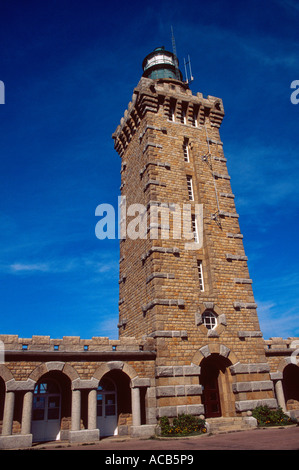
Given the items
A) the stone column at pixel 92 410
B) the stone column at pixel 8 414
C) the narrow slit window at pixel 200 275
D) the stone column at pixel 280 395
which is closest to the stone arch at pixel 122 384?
the stone column at pixel 92 410

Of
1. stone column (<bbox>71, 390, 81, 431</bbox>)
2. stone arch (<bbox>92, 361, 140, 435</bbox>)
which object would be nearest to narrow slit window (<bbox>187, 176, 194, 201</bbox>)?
stone arch (<bbox>92, 361, 140, 435</bbox>)

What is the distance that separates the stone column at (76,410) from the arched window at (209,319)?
22.4 feet

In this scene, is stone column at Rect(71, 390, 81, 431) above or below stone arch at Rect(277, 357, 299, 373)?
below

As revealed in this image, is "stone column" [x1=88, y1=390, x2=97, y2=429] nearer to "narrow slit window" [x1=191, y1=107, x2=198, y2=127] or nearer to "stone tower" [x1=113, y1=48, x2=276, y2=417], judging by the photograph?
"stone tower" [x1=113, y1=48, x2=276, y2=417]

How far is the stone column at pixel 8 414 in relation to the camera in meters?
12.0

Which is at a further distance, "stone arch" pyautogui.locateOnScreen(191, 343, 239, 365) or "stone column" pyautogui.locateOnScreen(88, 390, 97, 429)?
"stone arch" pyautogui.locateOnScreen(191, 343, 239, 365)

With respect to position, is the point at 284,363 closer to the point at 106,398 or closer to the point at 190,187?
the point at 106,398

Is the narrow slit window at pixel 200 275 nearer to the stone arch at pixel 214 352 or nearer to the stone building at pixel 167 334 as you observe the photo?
the stone building at pixel 167 334

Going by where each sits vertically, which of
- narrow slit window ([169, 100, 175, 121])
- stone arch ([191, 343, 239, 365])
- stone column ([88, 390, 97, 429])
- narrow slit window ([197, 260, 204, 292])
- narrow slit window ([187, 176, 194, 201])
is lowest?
stone column ([88, 390, 97, 429])

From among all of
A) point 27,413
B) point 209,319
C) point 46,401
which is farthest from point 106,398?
point 209,319

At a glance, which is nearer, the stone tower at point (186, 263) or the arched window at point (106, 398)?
the arched window at point (106, 398)

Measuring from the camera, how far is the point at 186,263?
57.4 ft

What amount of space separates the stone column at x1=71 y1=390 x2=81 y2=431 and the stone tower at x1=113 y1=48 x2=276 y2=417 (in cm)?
333

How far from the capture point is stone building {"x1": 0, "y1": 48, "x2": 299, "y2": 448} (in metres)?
13.7
